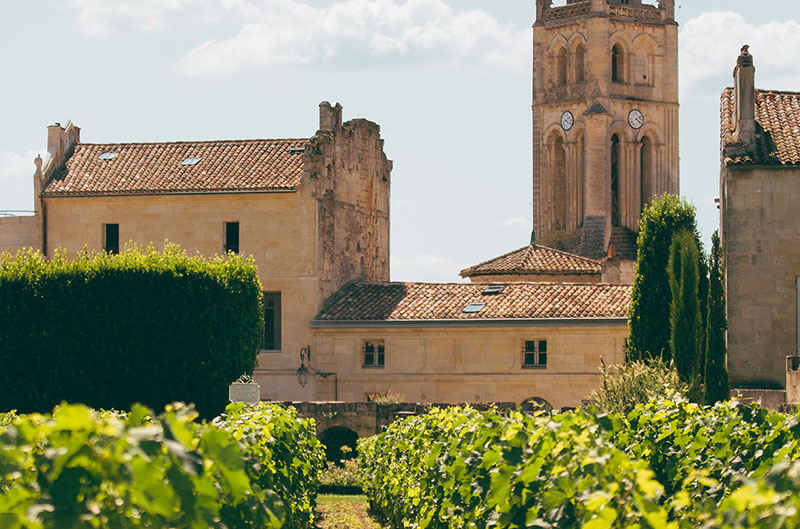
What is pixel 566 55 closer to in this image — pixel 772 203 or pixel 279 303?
pixel 279 303

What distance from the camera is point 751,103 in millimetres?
33875

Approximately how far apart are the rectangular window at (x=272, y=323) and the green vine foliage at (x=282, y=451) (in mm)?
21715

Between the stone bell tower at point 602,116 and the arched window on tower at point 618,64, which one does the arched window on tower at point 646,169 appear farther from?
the arched window on tower at point 618,64

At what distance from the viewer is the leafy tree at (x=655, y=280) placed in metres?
36.1

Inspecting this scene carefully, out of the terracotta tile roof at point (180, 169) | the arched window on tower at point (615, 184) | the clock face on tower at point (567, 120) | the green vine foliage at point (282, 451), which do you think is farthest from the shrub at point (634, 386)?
the clock face on tower at point (567, 120)

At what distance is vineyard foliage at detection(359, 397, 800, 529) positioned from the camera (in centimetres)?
680

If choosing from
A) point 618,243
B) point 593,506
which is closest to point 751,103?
point 593,506

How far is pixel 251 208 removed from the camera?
4619 centimetres

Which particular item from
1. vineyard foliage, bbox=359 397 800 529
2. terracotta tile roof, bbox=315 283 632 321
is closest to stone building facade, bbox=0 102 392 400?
terracotta tile roof, bbox=315 283 632 321

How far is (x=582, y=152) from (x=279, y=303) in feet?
116

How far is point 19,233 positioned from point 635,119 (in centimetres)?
4073

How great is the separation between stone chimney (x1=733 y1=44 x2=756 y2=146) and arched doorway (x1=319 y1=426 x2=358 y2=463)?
12.9 meters

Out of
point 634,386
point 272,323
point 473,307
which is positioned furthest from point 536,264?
point 634,386

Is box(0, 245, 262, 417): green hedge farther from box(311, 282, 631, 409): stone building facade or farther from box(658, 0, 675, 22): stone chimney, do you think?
box(658, 0, 675, 22): stone chimney
